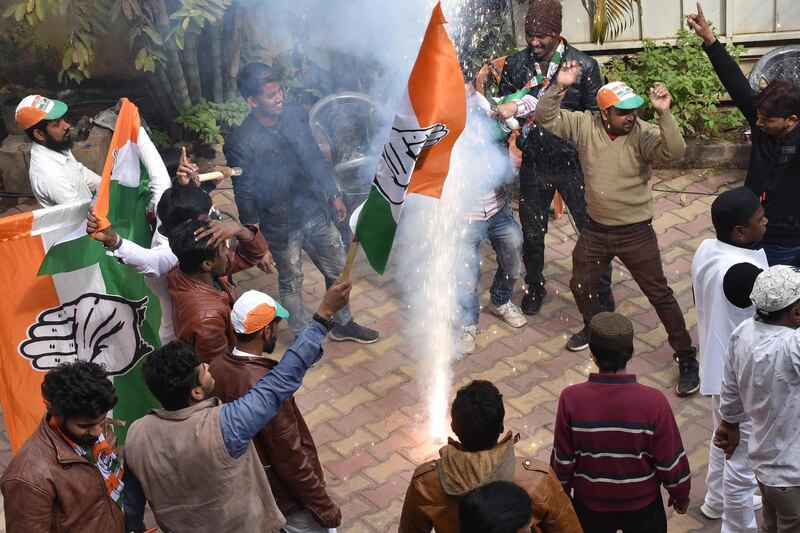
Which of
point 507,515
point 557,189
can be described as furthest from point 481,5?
point 507,515

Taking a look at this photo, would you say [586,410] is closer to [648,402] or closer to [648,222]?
[648,402]

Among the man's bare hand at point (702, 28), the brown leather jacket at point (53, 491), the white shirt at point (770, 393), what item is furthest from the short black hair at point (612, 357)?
the man's bare hand at point (702, 28)

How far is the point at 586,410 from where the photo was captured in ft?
13.8

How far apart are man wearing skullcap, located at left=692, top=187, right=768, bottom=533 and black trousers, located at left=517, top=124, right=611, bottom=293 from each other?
6.84 ft

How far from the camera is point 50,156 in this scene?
6305mm

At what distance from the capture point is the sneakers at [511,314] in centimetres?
729

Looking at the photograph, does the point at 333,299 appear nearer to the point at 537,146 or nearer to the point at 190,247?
the point at 190,247

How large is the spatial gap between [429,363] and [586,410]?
9.23 feet

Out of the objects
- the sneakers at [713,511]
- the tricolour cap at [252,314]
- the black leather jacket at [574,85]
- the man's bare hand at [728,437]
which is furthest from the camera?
the black leather jacket at [574,85]

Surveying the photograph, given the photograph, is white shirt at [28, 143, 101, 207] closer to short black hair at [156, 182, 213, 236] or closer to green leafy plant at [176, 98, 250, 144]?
short black hair at [156, 182, 213, 236]

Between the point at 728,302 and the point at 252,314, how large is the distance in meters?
2.32

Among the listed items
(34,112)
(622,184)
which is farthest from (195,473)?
(622,184)

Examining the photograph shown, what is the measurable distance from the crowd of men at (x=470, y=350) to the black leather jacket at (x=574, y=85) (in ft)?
0.06

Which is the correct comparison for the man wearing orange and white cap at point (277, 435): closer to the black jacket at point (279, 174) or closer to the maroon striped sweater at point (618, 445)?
the maroon striped sweater at point (618, 445)
